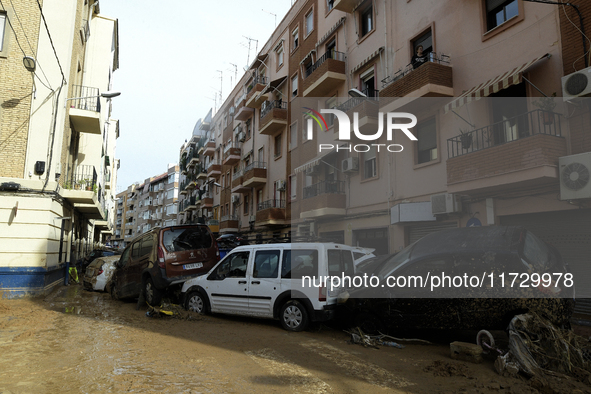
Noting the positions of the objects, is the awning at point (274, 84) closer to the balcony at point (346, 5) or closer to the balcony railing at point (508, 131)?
the balcony at point (346, 5)

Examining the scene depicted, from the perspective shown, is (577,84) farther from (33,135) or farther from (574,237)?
(33,135)

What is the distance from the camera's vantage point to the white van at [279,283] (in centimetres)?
757

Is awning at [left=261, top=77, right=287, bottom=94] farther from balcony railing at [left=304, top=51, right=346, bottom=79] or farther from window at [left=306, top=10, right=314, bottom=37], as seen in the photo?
balcony railing at [left=304, top=51, right=346, bottom=79]

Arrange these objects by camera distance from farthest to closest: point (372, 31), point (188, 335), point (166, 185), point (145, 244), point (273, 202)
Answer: point (166, 185), point (273, 202), point (372, 31), point (145, 244), point (188, 335)

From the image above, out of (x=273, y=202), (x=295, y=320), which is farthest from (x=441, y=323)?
(x=273, y=202)

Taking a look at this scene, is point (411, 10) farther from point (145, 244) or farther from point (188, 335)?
point (188, 335)

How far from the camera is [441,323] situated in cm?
644

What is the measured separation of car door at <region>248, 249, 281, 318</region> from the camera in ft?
26.7

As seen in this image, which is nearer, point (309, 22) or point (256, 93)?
point (309, 22)

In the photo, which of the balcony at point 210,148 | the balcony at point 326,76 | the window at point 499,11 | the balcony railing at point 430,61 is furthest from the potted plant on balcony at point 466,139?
the balcony at point 210,148

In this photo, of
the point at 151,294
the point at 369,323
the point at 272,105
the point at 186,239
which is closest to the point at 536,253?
the point at 369,323

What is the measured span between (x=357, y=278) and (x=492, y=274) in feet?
7.80

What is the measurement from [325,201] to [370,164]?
102 inches

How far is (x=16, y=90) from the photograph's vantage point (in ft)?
43.4
